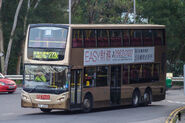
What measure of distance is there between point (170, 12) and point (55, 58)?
101 ft

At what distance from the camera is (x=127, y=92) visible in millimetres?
25969

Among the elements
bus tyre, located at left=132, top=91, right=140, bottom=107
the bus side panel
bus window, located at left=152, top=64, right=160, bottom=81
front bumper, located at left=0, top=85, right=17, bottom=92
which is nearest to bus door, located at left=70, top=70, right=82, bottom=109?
the bus side panel

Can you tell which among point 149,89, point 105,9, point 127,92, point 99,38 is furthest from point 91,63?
point 105,9

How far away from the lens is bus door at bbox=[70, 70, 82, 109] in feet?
72.0

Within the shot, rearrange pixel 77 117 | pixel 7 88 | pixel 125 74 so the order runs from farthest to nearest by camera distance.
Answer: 1. pixel 7 88
2. pixel 125 74
3. pixel 77 117

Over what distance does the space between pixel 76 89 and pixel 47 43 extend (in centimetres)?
211

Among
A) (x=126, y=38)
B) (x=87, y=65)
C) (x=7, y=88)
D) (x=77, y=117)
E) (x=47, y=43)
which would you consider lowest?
(x=77, y=117)

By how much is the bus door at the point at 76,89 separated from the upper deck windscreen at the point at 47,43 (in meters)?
1.01

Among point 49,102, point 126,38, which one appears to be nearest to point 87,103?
point 49,102

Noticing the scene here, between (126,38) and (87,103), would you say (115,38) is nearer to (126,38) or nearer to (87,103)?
(126,38)

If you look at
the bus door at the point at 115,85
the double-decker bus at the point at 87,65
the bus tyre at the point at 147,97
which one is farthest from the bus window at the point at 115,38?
the bus tyre at the point at 147,97

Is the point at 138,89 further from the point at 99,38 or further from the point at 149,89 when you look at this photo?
the point at 99,38

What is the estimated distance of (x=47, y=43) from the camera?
71.4 ft

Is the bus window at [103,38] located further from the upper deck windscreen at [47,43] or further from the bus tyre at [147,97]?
the bus tyre at [147,97]
